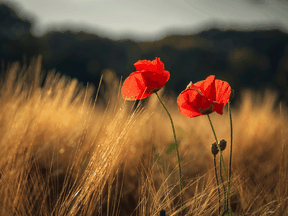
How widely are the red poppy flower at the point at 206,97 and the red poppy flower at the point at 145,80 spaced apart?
7cm

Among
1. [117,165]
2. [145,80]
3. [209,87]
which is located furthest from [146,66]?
[117,165]

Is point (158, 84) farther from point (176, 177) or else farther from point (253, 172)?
point (253, 172)

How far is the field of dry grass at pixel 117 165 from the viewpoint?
46 centimetres

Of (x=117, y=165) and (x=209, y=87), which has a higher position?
(x=209, y=87)

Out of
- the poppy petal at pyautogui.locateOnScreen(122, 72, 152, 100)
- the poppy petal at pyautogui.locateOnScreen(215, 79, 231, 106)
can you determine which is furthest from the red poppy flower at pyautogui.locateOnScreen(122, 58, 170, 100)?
the poppy petal at pyautogui.locateOnScreen(215, 79, 231, 106)

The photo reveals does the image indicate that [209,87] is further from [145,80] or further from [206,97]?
[145,80]

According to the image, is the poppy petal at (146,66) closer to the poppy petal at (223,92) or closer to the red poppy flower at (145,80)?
the red poppy flower at (145,80)

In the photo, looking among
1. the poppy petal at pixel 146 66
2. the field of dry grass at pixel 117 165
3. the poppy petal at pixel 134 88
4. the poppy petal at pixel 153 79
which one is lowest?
the field of dry grass at pixel 117 165

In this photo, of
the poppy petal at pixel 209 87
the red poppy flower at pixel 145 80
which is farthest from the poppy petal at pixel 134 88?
the poppy petal at pixel 209 87

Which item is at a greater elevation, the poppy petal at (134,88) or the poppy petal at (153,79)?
the poppy petal at (153,79)

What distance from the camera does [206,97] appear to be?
0.39m

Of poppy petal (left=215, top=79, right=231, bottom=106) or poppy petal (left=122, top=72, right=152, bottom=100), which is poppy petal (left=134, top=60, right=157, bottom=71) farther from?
poppy petal (left=215, top=79, right=231, bottom=106)

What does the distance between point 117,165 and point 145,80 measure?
444mm

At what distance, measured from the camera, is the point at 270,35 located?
260 inches
